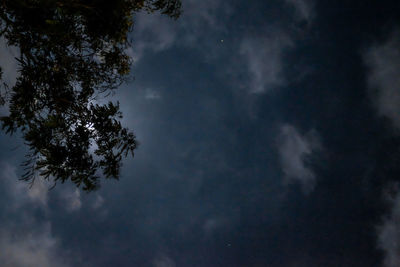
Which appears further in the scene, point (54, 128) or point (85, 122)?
point (85, 122)

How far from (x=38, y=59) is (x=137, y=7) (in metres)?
3.96

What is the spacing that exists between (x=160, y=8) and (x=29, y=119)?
649 cm

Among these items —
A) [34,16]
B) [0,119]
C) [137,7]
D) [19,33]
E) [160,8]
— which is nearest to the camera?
[34,16]

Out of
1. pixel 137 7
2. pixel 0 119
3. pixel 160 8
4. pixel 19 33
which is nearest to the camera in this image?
pixel 19 33

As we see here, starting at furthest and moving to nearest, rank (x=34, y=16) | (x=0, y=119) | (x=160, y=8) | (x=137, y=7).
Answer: (x=160, y=8), (x=137, y=7), (x=0, y=119), (x=34, y=16)

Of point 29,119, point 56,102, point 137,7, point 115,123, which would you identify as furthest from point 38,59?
point 137,7

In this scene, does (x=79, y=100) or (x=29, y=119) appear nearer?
(x=29, y=119)

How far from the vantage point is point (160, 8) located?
8.93 metres

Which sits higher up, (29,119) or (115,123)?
Answer: (115,123)

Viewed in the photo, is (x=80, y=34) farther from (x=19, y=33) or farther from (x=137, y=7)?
(x=137, y=7)

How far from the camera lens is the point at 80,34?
328 inches

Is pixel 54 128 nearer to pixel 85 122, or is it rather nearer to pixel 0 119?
pixel 85 122

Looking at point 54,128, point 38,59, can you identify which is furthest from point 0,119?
point 38,59

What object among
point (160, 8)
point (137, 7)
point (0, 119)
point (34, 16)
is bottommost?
point (0, 119)
